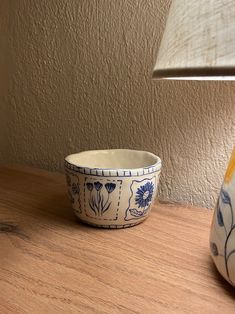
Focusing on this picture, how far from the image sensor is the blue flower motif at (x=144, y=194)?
0.43m

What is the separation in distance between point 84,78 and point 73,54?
5 centimetres

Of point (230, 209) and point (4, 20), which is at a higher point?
point (4, 20)

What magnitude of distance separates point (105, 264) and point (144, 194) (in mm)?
107

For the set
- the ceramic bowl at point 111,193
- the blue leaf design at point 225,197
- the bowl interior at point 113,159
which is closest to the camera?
the blue leaf design at point 225,197

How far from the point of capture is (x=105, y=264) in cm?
37

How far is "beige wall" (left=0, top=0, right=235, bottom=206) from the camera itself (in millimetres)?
535

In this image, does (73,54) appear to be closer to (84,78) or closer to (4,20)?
(84,78)

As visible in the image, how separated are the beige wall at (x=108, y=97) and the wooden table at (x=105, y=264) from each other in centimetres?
10

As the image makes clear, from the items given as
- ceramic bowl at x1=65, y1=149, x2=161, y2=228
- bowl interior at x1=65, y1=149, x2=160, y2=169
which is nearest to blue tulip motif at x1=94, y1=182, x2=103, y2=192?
ceramic bowl at x1=65, y1=149, x2=161, y2=228

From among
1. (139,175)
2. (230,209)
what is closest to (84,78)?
(139,175)

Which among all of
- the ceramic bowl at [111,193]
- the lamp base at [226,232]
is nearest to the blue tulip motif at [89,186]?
the ceramic bowl at [111,193]

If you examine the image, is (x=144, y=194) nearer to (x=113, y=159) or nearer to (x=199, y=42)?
(x=113, y=159)

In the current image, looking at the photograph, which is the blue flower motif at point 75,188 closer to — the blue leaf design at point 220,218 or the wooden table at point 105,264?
the wooden table at point 105,264

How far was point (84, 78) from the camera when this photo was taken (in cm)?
64
